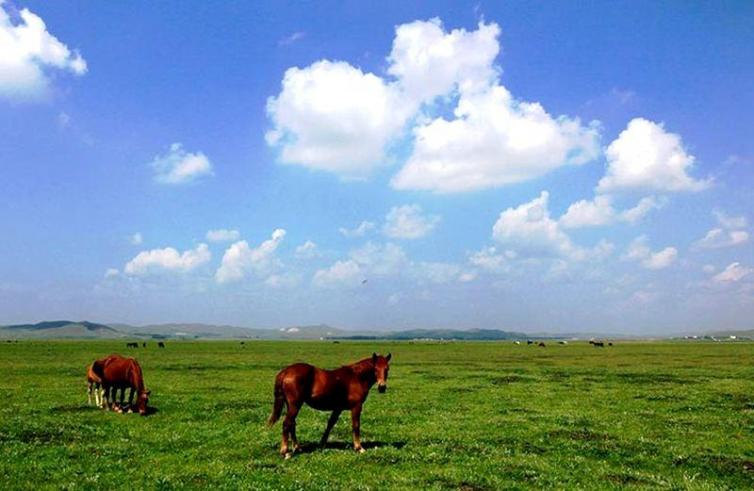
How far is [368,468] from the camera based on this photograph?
15500 millimetres

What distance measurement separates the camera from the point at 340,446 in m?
18.3

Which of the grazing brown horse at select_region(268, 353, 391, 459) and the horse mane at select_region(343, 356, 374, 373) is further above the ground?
the horse mane at select_region(343, 356, 374, 373)

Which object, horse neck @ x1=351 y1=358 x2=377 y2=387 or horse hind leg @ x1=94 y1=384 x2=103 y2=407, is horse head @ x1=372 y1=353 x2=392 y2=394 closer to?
horse neck @ x1=351 y1=358 x2=377 y2=387

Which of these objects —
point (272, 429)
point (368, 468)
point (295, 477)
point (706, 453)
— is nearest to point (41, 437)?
point (272, 429)

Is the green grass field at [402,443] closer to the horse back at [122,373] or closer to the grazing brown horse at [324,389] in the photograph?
the grazing brown horse at [324,389]

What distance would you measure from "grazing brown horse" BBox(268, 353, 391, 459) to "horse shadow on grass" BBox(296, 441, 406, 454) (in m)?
0.31

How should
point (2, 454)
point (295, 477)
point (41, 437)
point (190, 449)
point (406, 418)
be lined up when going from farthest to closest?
1. point (406, 418)
2. point (41, 437)
3. point (190, 449)
4. point (2, 454)
5. point (295, 477)

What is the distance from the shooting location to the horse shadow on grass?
17.6 meters

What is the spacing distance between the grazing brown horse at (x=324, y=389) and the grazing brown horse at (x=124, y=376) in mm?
10796

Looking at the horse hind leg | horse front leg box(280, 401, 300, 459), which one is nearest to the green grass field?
horse front leg box(280, 401, 300, 459)

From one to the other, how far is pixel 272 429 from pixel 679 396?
2755cm

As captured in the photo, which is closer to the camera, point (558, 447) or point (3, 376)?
point (558, 447)

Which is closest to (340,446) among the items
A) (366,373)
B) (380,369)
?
(366,373)

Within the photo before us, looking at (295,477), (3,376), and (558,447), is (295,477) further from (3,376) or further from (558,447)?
(3,376)
